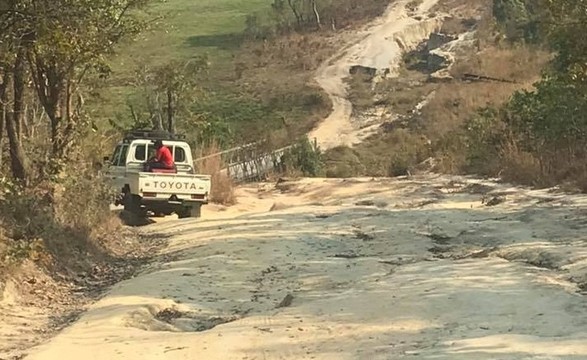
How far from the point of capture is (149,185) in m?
18.2

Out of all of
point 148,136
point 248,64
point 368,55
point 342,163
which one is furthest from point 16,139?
point 248,64

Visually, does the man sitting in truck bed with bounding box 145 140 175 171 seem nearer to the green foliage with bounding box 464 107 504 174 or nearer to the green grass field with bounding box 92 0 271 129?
the green foliage with bounding box 464 107 504 174

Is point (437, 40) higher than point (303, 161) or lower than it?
higher

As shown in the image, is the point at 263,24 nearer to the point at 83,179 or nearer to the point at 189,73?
the point at 189,73

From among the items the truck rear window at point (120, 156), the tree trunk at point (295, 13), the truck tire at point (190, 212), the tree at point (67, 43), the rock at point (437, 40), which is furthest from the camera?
the tree trunk at point (295, 13)

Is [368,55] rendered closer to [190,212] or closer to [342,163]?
[342,163]

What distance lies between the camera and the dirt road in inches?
276

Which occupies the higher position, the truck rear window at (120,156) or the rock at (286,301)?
the truck rear window at (120,156)

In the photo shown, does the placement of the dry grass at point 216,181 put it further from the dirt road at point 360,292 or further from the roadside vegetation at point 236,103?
the dirt road at point 360,292

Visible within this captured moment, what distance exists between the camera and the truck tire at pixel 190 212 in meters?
19.0

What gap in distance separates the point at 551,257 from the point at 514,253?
63cm

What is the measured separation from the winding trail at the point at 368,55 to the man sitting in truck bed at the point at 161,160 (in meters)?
18.5

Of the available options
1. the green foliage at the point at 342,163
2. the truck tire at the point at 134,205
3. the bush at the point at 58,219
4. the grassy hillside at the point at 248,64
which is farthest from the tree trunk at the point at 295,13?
the bush at the point at 58,219

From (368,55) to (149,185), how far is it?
38706 millimetres
